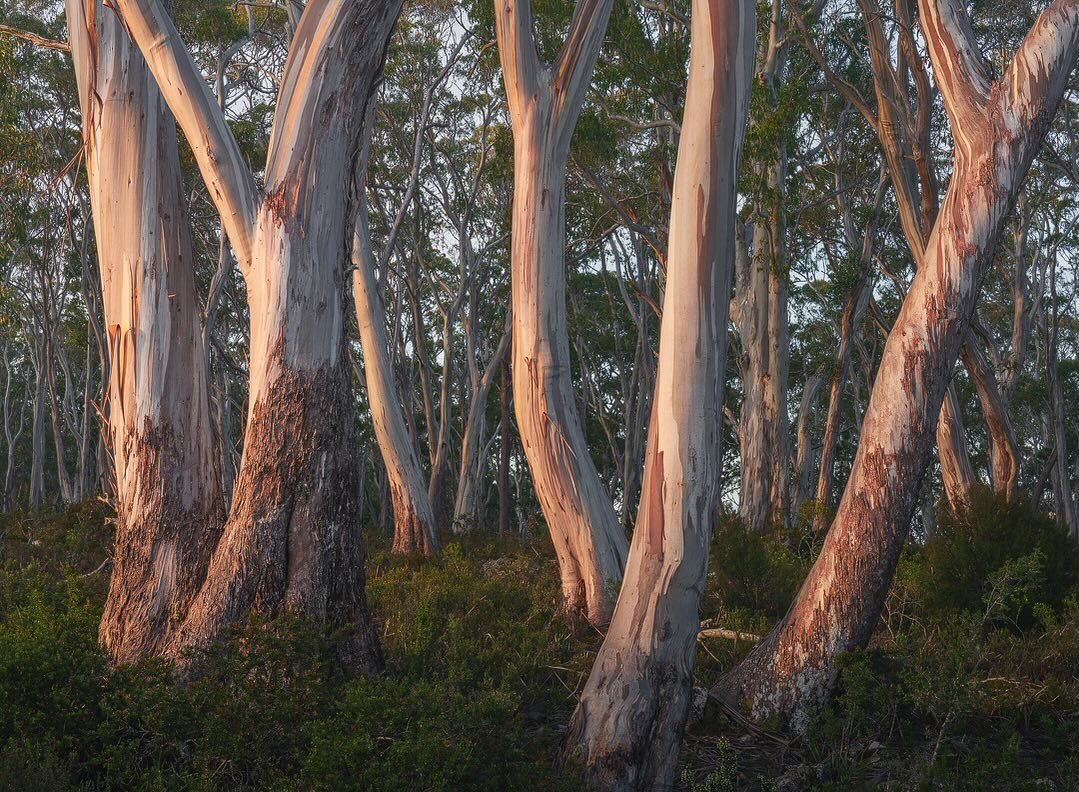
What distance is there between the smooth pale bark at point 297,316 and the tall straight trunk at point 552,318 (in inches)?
74.6

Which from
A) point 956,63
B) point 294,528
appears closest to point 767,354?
point 956,63

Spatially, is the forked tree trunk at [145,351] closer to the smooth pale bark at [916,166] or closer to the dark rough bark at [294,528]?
the dark rough bark at [294,528]

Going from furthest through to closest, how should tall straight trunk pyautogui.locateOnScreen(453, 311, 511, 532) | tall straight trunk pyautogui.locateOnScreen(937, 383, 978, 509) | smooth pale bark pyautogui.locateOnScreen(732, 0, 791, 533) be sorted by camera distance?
1. tall straight trunk pyautogui.locateOnScreen(453, 311, 511, 532)
2. smooth pale bark pyautogui.locateOnScreen(732, 0, 791, 533)
3. tall straight trunk pyautogui.locateOnScreen(937, 383, 978, 509)

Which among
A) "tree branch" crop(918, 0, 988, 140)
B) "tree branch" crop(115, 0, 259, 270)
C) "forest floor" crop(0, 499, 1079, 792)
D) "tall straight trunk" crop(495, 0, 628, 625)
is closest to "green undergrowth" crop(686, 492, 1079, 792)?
"forest floor" crop(0, 499, 1079, 792)

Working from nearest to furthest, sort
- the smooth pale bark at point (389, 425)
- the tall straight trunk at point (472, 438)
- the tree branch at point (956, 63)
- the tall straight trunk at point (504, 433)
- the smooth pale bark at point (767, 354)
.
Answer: the tree branch at point (956, 63)
the smooth pale bark at point (389, 425)
the smooth pale bark at point (767, 354)
the tall straight trunk at point (472, 438)
the tall straight trunk at point (504, 433)

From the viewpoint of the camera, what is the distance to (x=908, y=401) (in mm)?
5027

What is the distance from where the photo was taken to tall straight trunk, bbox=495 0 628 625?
683 centimetres

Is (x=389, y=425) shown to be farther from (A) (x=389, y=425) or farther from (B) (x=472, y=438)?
(B) (x=472, y=438)

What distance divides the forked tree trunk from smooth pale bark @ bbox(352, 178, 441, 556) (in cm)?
510

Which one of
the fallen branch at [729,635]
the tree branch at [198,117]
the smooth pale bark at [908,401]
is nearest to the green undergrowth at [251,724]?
the smooth pale bark at [908,401]

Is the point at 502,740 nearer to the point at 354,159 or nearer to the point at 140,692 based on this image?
the point at 140,692

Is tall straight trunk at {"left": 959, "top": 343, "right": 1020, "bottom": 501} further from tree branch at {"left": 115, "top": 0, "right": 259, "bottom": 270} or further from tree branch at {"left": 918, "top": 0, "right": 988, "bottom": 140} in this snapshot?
tree branch at {"left": 115, "top": 0, "right": 259, "bottom": 270}

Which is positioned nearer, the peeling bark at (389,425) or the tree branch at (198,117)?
the tree branch at (198,117)

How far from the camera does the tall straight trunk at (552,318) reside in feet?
22.4
